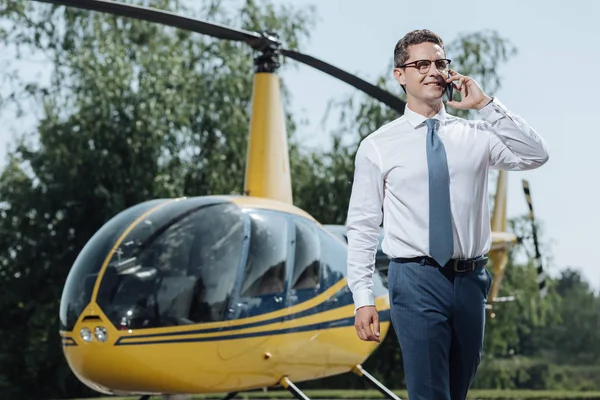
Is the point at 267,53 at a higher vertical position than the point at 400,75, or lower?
higher

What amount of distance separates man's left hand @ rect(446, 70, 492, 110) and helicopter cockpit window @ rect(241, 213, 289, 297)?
13.8ft

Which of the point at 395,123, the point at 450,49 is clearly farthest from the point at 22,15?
the point at 395,123

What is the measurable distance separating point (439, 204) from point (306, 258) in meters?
4.56

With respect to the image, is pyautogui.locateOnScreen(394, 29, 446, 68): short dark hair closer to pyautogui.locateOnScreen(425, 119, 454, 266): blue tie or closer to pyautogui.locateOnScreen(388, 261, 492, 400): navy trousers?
pyautogui.locateOnScreen(425, 119, 454, 266): blue tie

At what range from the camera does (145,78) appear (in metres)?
22.2

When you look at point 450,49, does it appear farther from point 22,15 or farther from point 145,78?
point 22,15

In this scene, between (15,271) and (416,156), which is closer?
(416,156)

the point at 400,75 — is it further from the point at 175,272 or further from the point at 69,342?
the point at 69,342

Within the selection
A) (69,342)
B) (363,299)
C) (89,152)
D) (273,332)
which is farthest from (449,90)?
(89,152)

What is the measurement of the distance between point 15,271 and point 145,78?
17.2ft

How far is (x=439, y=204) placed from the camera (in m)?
3.26

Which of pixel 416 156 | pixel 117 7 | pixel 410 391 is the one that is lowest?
pixel 410 391

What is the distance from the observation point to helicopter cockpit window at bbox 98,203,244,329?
691cm

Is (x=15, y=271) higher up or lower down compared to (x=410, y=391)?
lower down
